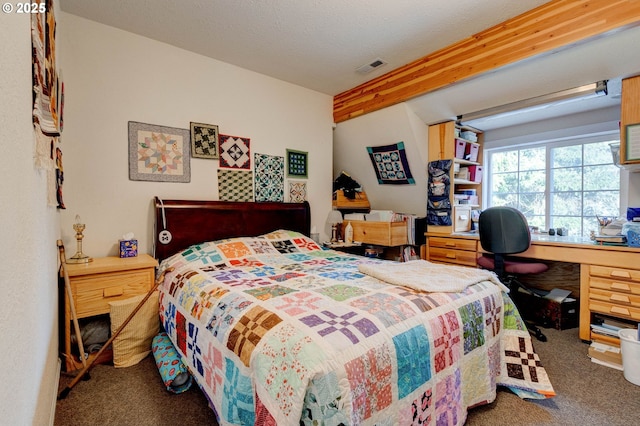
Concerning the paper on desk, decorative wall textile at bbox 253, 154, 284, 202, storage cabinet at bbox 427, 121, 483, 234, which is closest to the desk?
the paper on desk

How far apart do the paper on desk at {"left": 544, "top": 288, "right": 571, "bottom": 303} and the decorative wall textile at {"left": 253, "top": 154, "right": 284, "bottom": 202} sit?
284 cm

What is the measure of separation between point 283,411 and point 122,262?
1.85 metres

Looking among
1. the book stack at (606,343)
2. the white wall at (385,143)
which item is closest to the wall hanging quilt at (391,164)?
the white wall at (385,143)

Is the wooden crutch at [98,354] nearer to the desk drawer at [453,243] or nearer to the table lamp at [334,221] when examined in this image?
the table lamp at [334,221]

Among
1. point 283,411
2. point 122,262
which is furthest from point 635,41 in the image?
point 122,262

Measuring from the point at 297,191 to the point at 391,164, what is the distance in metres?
1.18

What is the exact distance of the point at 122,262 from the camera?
2.17m

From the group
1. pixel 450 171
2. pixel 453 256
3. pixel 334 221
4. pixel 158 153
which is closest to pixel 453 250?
pixel 453 256

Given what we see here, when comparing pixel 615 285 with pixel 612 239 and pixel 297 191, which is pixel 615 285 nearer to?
pixel 612 239

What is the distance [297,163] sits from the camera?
3.49 m

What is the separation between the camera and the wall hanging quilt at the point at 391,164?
3443 mm

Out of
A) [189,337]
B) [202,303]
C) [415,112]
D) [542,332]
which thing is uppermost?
[415,112]

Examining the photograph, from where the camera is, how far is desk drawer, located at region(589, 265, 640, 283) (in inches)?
83.7

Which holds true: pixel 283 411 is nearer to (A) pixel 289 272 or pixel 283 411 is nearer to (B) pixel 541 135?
(A) pixel 289 272
